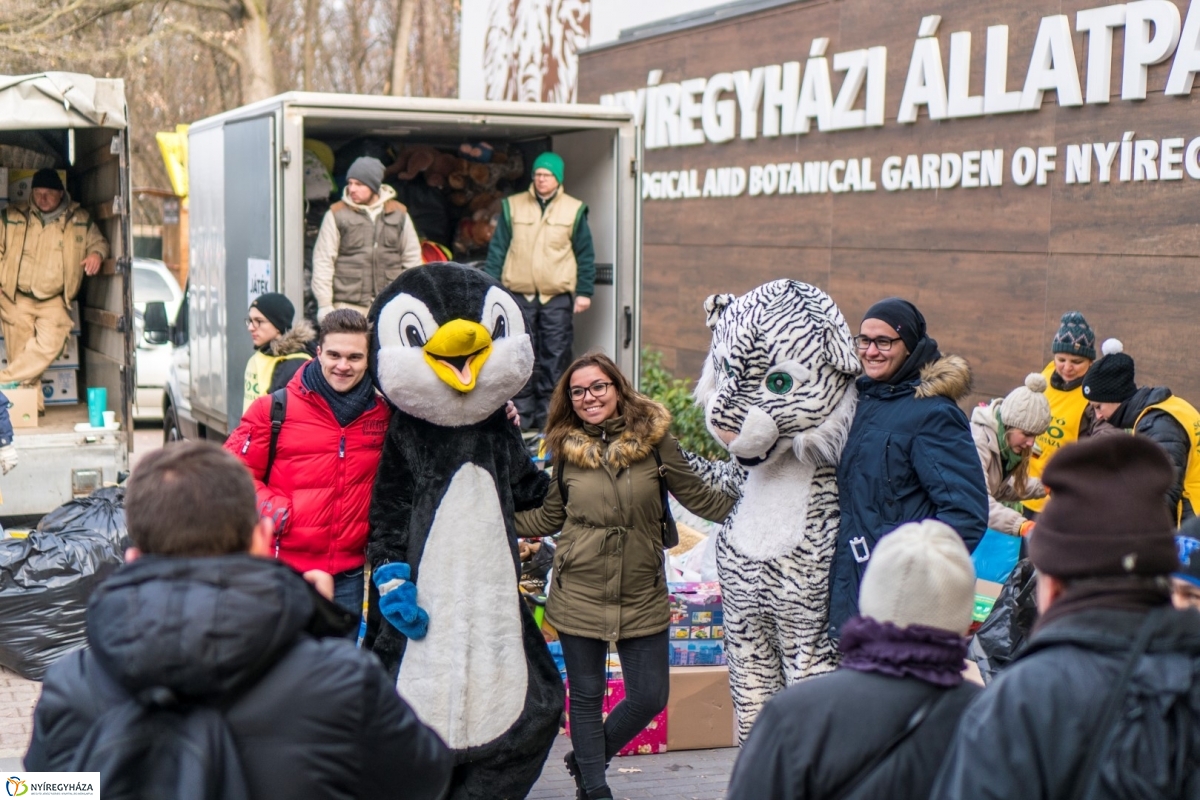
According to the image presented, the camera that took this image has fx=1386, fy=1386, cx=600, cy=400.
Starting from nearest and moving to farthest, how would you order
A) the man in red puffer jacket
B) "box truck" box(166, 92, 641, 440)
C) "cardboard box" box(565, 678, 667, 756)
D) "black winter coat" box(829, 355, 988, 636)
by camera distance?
"black winter coat" box(829, 355, 988, 636)
the man in red puffer jacket
"cardboard box" box(565, 678, 667, 756)
"box truck" box(166, 92, 641, 440)

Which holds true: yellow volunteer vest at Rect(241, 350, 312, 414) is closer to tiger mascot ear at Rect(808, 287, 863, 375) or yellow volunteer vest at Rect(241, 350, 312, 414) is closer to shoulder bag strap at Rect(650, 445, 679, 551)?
shoulder bag strap at Rect(650, 445, 679, 551)

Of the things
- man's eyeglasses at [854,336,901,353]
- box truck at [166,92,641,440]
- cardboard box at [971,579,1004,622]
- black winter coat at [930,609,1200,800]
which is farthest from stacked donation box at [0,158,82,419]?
black winter coat at [930,609,1200,800]

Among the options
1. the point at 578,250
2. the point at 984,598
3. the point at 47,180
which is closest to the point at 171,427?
the point at 47,180

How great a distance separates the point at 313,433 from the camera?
4461 millimetres

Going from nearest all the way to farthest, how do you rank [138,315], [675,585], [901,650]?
[901,650]
[675,585]
[138,315]

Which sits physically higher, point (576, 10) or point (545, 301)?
point (576, 10)

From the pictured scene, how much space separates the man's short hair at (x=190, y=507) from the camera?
7.50 ft

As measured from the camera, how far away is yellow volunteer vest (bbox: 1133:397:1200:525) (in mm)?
5879

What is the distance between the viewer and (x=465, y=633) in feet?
14.0

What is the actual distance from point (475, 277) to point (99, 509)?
11.3ft

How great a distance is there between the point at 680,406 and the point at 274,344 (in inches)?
190

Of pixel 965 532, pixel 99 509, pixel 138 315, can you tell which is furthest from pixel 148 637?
pixel 138 315

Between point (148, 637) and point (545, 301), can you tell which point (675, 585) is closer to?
point (545, 301)

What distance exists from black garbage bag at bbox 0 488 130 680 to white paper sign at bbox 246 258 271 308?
181cm
